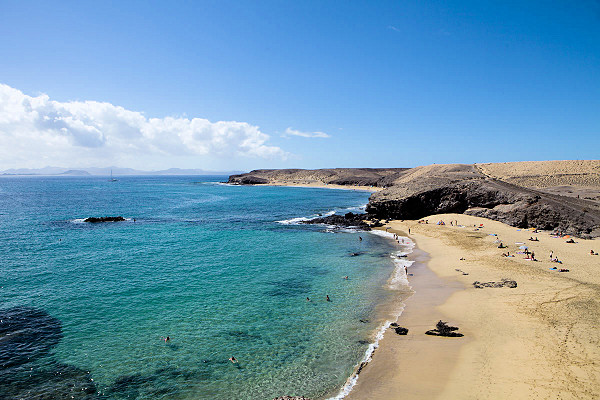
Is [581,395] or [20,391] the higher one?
[581,395]

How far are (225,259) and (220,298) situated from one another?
→ 33.7ft

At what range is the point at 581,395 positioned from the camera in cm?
1211

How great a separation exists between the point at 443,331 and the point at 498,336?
2802mm

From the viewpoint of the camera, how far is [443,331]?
1772 centimetres

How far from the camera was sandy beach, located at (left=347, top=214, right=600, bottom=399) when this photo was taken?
43.2 ft

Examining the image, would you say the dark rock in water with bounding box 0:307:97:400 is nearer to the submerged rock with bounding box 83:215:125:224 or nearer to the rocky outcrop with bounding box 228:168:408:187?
the submerged rock with bounding box 83:215:125:224

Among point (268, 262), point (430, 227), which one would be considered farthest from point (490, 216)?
point (268, 262)

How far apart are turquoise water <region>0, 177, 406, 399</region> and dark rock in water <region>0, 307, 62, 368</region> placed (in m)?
0.17

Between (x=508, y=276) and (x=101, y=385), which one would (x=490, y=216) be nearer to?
(x=508, y=276)

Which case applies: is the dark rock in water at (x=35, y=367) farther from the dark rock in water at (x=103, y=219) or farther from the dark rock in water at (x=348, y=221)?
the dark rock in water at (x=348, y=221)

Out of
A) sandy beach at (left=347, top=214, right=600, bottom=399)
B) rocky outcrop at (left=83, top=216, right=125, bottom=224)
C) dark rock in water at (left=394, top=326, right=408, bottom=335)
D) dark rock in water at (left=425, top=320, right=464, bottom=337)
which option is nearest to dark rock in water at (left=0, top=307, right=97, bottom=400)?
sandy beach at (left=347, top=214, right=600, bottom=399)

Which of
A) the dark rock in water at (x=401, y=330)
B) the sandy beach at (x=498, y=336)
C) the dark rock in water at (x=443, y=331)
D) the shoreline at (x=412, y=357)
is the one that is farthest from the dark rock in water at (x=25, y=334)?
the dark rock in water at (x=443, y=331)

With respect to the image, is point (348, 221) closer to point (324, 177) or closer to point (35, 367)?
point (35, 367)

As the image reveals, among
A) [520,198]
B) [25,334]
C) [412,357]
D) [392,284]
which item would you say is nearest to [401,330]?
[412,357]
